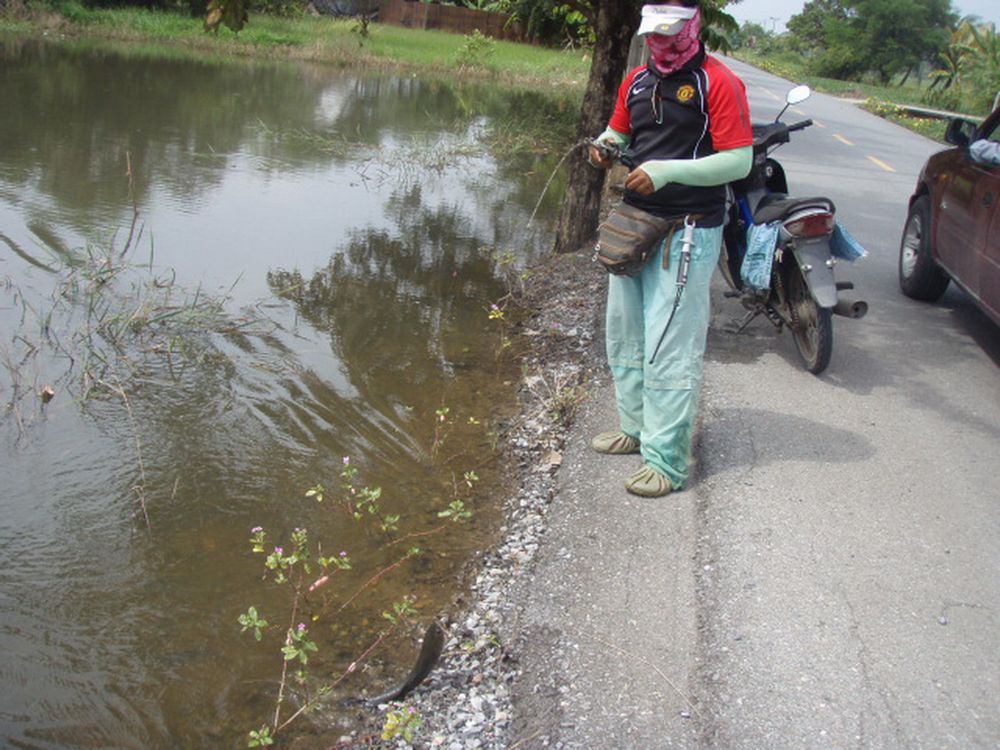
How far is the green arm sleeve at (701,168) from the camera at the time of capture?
14.0 ft

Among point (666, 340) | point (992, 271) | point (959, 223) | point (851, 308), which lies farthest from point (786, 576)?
point (959, 223)

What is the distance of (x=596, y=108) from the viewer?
29.1ft

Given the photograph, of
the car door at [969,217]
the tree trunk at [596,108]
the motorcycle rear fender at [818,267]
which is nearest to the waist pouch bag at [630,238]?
the motorcycle rear fender at [818,267]

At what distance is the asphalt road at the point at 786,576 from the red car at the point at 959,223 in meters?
0.71

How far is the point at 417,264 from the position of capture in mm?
9555

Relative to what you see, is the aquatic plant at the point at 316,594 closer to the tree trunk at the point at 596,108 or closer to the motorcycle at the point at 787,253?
the motorcycle at the point at 787,253

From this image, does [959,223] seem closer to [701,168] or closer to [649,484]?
[701,168]

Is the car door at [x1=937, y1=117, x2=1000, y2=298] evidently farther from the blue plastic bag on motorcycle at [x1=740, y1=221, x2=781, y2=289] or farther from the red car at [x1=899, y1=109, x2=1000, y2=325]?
the blue plastic bag on motorcycle at [x1=740, y1=221, x2=781, y2=289]

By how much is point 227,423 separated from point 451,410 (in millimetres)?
1364

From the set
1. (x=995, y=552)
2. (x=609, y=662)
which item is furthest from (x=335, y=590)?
(x=995, y=552)

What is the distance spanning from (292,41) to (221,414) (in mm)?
29351

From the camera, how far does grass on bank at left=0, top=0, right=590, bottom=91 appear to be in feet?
99.2

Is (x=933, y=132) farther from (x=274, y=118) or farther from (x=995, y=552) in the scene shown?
(x=995, y=552)

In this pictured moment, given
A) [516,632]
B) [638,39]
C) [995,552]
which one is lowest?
[516,632]
